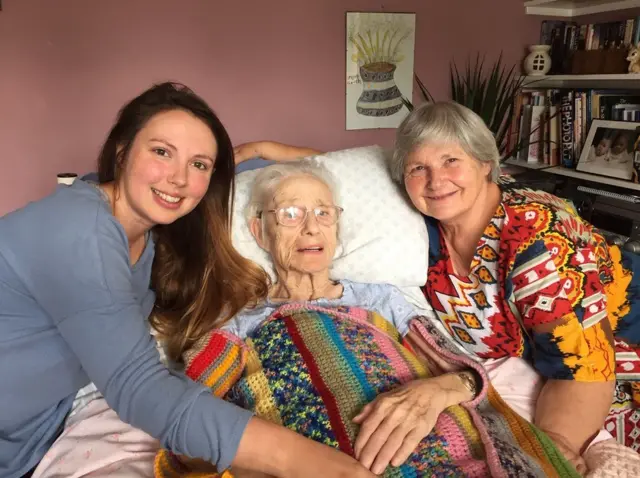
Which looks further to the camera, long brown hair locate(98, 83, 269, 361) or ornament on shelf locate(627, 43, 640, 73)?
ornament on shelf locate(627, 43, 640, 73)

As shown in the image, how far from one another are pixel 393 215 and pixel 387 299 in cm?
26

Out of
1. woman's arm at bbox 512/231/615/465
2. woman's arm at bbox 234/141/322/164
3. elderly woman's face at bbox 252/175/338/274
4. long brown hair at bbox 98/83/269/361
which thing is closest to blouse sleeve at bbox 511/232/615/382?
woman's arm at bbox 512/231/615/465

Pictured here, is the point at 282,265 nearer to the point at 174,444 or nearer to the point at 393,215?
the point at 393,215

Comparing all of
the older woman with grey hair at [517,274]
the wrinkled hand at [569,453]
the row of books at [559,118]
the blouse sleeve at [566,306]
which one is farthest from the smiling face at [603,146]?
the wrinkled hand at [569,453]

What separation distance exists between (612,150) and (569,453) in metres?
1.92

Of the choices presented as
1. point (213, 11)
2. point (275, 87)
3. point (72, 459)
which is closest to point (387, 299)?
point (72, 459)

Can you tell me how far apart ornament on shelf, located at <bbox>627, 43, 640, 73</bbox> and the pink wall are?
34.9 inches

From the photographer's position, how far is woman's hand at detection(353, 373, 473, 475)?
0.98 meters

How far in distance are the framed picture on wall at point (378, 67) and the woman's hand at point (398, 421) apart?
2.00 metres

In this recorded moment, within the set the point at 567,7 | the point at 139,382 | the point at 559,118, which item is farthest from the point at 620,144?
the point at 139,382

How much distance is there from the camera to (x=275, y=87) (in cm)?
270

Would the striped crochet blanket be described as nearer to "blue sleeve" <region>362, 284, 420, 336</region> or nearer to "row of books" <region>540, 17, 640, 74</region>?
"blue sleeve" <region>362, 284, 420, 336</region>

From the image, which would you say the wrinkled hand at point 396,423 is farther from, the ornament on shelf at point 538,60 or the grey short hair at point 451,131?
the ornament on shelf at point 538,60

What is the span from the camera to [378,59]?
2840mm
